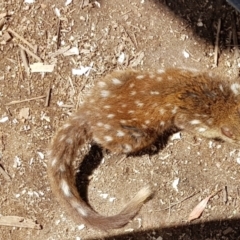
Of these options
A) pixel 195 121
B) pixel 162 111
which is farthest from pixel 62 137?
pixel 195 121

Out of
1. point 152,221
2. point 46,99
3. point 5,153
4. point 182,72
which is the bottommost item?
point 152,221

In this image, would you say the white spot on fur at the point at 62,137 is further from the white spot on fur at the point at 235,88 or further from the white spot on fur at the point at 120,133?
the white spot on fur at the point at 235,88

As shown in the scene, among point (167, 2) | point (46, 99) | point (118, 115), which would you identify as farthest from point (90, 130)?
point (167, 2)

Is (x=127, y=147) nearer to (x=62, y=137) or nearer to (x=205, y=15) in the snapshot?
(x=62, y=137)

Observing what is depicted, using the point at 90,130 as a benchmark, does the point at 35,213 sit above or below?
below

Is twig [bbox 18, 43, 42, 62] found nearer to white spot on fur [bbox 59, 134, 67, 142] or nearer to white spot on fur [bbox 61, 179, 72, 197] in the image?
white spot on fur [bbox 59, 134, 67, 142]

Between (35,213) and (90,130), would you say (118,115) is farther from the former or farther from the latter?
(35,213)
